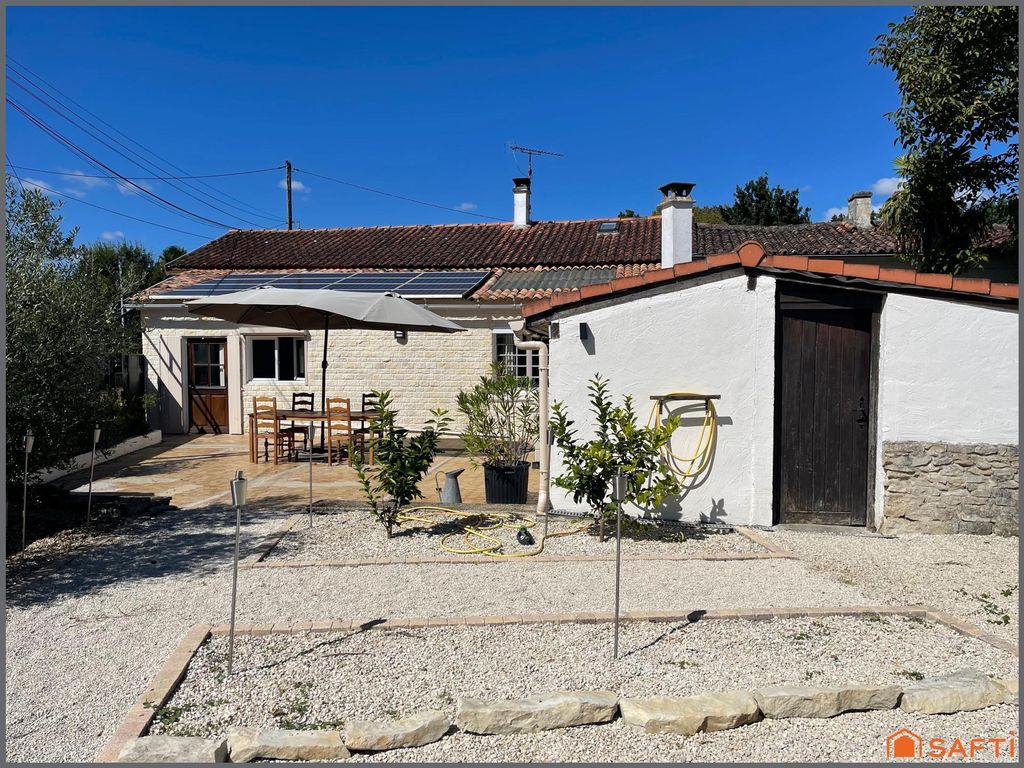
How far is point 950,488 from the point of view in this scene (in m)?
6.77

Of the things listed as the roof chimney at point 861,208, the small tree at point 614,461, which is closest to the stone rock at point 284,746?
the small tree at point 614,461

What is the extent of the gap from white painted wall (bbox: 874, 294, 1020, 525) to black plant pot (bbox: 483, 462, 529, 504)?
13.6ft

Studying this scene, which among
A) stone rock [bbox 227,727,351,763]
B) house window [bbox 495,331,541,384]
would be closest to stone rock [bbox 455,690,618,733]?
stone rock [bbox 227,727,351,763]

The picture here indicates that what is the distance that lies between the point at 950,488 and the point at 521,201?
615 inches

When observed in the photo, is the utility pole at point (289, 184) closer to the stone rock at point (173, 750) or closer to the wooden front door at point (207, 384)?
the wooden front door at point (207, 384)

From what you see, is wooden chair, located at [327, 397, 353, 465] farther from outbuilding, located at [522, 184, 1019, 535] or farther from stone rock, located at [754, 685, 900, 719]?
stone rock, located at [754, 685, 900, 719]

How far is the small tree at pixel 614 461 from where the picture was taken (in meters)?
6.41

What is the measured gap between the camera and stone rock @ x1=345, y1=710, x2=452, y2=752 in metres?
3.03

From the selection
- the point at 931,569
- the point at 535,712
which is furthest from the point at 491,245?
the point at 535,712

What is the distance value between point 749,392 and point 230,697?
562cm

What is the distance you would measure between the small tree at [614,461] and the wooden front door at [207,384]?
1067 centimetres

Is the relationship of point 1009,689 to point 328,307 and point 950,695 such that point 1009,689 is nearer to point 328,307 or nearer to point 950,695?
point 950,695

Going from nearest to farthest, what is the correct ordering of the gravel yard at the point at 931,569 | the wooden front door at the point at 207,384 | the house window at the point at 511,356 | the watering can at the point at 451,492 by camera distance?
the gravel yard at the point at 931,569, the watering can at the point at 451,492, the house window at the point at 511,356, the wooden front door at the point at 207,384

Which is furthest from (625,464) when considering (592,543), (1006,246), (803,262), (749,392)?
(1006,246)
